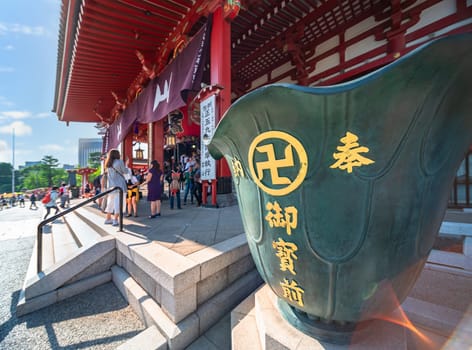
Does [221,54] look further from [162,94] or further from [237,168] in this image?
[237,168]

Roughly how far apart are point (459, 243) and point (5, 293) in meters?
5.88

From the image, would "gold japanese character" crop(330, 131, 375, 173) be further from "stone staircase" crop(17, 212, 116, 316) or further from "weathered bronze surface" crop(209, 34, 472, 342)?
"stone staircase" crop(17, 212, 116, 316)

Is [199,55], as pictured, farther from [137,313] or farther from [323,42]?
[137,313]

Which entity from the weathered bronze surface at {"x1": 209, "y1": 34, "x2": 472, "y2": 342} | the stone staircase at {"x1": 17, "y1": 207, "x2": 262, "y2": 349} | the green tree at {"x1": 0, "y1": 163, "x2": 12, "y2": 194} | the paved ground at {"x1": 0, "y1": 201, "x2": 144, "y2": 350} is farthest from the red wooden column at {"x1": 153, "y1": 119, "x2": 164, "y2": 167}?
the green tree at {"x1": 0, "y1": 163, "x2": 12, "y2": 194}

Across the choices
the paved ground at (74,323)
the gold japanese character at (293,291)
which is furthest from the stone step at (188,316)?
the gold japanese character at (293,291)

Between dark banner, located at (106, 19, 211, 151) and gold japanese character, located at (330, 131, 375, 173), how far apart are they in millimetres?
4190

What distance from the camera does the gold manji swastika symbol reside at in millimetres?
812

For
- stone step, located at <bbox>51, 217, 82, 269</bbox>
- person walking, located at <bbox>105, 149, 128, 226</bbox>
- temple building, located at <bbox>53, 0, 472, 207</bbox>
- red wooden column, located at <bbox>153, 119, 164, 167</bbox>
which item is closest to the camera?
stone step, located at <bbox>51, 217, 82, 269</bbox>

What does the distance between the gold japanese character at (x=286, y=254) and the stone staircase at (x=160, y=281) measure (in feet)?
3.64

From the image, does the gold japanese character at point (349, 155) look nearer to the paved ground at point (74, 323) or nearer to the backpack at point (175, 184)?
the paved ground at point (74, 323)

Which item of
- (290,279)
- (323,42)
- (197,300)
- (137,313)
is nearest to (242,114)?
(290,279)

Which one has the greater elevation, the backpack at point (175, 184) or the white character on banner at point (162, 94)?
the white character on banner at point (162, 94)

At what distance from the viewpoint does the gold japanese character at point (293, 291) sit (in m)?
0.98

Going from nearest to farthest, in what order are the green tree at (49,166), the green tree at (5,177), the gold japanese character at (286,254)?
the gold japanese character at (286,254), the green tree at (49,166), the green tree at (5,177)
